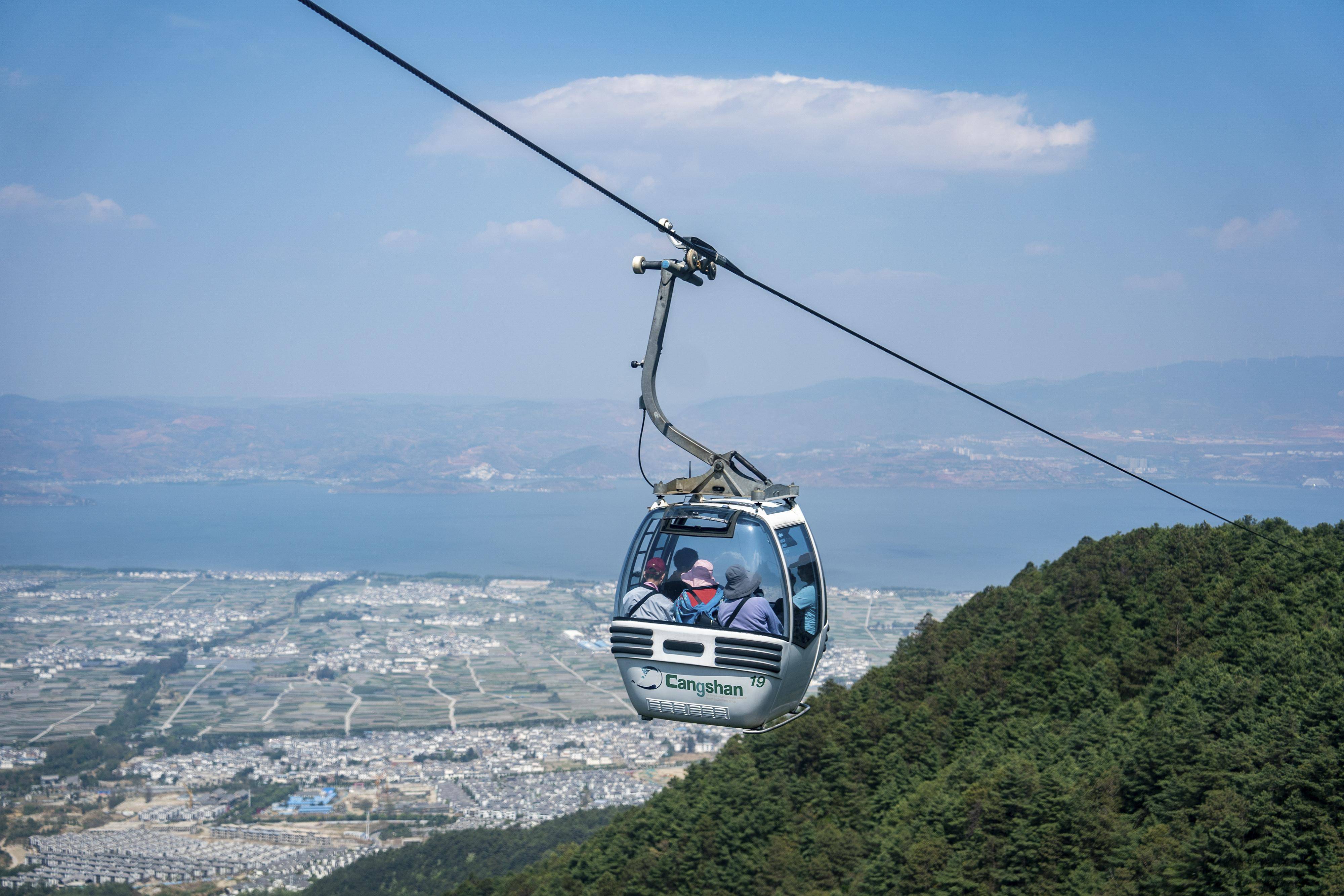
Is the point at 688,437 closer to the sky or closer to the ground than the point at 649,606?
closer to the sky

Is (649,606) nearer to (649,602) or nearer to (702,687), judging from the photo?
(649,602)

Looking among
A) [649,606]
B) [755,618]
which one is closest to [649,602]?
[649,606]

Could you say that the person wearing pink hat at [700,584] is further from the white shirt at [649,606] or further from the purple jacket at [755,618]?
the purple jacket at [755,618]

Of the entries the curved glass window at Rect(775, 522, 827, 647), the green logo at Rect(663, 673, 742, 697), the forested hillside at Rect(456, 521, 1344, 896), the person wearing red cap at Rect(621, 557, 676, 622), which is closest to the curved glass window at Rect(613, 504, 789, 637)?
the person wearing red cap at Rect(621, 557, 676, 622)

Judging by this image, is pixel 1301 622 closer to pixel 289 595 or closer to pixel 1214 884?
pixel 1214 884

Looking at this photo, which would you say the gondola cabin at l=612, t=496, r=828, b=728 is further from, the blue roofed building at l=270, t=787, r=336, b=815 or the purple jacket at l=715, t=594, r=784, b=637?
the blue roofed building at l=270, t=787, r=336, b=815

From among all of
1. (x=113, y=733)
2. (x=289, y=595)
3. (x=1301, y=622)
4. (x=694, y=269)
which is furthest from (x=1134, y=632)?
(x=289, y=595)
